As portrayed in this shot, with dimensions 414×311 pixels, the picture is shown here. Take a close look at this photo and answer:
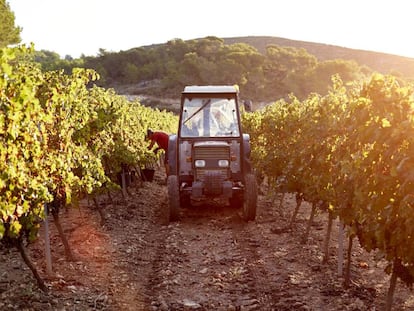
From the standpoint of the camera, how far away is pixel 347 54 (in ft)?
290

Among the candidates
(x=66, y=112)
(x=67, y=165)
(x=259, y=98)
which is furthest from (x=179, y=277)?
(x=259, y=98)

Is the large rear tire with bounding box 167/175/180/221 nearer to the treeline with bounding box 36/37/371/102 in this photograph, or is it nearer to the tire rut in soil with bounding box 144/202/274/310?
the tire rut in soil with bounding box 144/202/274/310

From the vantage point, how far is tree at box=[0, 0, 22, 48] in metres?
44.0

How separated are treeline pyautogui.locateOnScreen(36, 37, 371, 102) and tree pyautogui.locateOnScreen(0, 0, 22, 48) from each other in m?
8.29

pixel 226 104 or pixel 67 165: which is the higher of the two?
pixel 226 104

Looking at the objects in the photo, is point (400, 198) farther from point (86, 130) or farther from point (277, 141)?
point (277, 141)

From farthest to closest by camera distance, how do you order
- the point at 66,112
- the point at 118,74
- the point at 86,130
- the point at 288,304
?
1. the point at 118,74
2. the point at 86,130
3. the point at 66,112
4. the point at 288,304

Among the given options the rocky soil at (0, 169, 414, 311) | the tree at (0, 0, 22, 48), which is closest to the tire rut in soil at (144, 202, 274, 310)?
the rocky soil at (0, 169, 414, 311)

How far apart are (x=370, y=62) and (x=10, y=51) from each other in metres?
87.1

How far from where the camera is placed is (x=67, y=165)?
6742 millimetres

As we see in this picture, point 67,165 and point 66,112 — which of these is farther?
point 66,112

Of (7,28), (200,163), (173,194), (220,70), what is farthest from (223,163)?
(220,70)

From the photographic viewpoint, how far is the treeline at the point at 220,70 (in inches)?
2375

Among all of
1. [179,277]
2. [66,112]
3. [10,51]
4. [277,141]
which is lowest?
[179,277]
